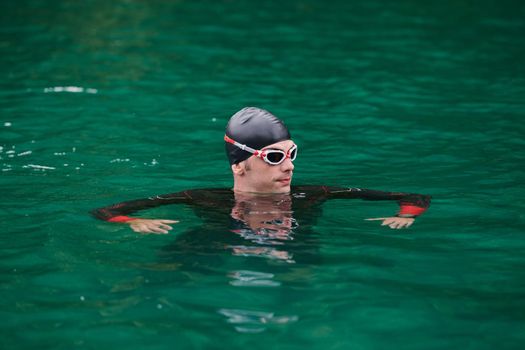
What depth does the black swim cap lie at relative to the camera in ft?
24.8

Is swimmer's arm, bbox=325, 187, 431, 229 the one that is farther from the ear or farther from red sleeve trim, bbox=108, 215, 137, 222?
red sleeve trim, bbox=108, 215, 137, 222

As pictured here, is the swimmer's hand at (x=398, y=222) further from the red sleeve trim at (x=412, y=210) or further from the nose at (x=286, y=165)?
the nose at (x=286, y=165)

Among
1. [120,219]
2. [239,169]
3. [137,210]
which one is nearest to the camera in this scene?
[120,219]

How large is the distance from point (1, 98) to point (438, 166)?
7.76 meters

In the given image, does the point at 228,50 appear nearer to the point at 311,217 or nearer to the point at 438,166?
the point at 438,166

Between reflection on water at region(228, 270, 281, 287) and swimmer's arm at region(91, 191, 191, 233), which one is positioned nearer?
reflection on water at region(228, 270, 281, 287)

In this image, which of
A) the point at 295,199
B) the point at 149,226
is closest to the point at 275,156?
the point at 295,199

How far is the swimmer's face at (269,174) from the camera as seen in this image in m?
7.51

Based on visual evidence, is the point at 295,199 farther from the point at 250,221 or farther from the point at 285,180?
the point at 250,221

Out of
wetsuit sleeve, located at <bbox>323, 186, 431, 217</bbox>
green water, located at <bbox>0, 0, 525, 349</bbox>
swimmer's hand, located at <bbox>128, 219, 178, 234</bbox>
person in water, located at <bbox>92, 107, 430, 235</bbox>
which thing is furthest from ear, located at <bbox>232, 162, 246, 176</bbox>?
swimmer's hand, located at <bbox>128, 219, 178, 234</bbox>

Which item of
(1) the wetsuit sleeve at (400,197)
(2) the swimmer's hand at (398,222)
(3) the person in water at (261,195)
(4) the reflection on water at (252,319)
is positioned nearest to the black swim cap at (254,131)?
(3) the person in water at (261,195)

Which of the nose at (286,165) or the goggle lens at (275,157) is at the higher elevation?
the goggle lens at (275,157)

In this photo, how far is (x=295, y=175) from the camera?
32.9ft

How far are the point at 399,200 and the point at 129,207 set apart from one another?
251 centimetres
